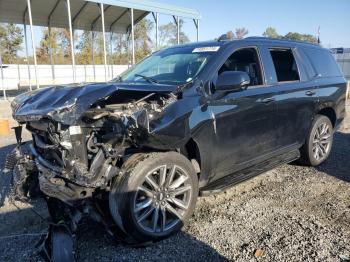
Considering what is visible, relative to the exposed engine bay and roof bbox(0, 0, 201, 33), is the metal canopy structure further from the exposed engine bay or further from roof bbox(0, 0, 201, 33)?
the exposed engine bay

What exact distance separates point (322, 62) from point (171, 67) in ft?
9.66

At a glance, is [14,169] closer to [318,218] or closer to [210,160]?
[210,160]

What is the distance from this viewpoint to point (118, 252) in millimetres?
3293

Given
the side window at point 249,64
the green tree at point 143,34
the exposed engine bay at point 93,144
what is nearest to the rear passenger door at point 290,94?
the side window at point 249,64

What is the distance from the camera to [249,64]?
4613 mm

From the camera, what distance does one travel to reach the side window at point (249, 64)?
445 centimetres

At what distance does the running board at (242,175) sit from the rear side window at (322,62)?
153cm

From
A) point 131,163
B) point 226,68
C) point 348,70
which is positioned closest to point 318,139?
point 226,68

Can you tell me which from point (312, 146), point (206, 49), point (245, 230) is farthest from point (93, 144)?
point (312, 146)

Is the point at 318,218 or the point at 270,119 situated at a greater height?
the point at 270,119

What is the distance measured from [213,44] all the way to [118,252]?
2.70 metres

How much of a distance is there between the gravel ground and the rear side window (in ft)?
6.17

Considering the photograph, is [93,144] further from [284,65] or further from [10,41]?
[10,41]

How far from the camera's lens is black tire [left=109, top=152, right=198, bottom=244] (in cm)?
319
